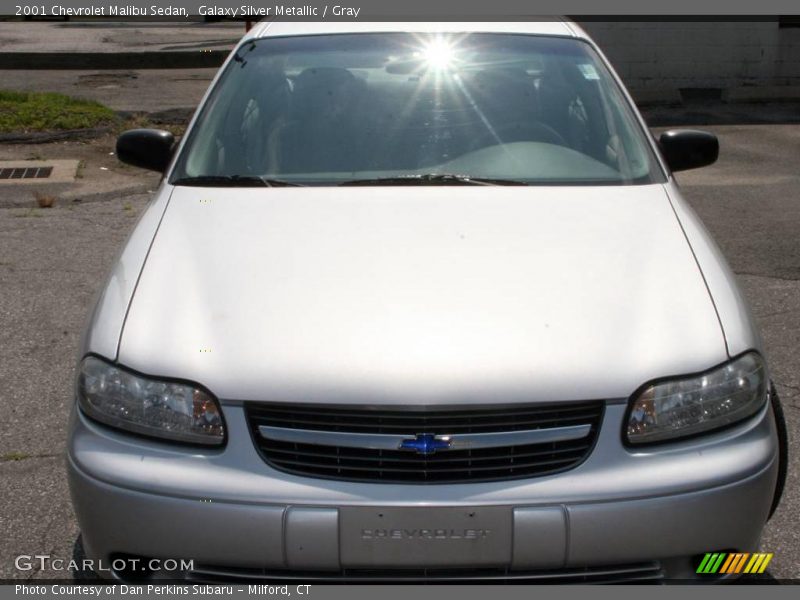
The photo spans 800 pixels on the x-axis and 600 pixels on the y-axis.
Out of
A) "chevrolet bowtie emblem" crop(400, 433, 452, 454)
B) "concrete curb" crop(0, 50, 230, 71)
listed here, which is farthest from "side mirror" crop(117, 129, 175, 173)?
"concrete curb" crop(0, 50, 230, 71)

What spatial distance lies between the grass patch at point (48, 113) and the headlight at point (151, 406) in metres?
8.96

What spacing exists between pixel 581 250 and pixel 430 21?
1800 millimetres

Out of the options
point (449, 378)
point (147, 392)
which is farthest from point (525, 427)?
point (147, 392)

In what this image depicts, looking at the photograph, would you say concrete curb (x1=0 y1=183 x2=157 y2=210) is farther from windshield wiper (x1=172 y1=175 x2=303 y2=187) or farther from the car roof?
windshield wiper (x1=172 y1=175 x2=303 y2=187)

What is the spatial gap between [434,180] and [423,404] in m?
1.30

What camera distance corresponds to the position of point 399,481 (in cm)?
260

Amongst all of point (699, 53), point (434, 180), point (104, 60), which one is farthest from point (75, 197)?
point (699, 53)

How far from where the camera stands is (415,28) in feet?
14.6

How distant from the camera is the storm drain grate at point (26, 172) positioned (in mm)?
9227

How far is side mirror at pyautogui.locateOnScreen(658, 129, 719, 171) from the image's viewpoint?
4227mm

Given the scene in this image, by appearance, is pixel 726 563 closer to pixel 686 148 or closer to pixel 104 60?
pixel 686 148

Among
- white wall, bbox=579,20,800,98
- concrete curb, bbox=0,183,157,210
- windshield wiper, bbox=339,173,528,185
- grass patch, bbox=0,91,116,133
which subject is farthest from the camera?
white wall, bbox=579,20,800,98

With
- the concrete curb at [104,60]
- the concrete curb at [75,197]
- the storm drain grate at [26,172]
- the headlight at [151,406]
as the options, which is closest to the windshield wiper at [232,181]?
the headlight at [151,406]

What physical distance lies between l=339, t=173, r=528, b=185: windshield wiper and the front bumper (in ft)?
4.14
